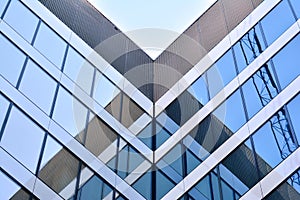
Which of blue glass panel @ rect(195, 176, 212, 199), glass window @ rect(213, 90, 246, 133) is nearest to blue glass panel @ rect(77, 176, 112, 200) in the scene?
blue glass panel @ rect(195, 176, 212, 199)

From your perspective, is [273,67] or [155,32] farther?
[155,32]

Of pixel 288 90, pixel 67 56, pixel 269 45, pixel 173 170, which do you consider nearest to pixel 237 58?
pixel 269 45

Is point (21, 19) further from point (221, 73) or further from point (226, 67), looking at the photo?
point (226, 67)

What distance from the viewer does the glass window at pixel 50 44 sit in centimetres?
1542

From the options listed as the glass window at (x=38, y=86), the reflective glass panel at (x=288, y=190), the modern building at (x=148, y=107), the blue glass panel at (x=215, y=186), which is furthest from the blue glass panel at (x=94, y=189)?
the reflective glass panel at (x=288, y=190)

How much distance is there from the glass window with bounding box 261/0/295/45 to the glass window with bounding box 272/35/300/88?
0.76 meters

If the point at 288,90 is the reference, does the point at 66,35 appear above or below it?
above

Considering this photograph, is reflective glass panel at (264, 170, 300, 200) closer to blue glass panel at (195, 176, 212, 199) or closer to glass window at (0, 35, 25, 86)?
blue glass panel at (195, 176, 212, 199)

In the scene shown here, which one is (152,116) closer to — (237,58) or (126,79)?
(126,79)

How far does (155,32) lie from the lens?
64.1 feet

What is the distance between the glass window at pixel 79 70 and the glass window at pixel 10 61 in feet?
6.13

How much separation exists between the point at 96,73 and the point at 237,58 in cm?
502

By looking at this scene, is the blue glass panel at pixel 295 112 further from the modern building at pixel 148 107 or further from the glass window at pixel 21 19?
the glass window at pixel 21 19

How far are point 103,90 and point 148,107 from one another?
93.2 inches
